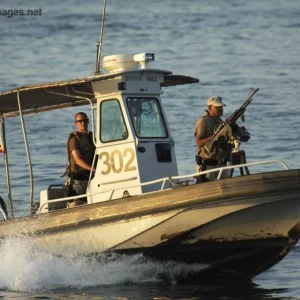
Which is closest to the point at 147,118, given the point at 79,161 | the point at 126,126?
the point at 126,126

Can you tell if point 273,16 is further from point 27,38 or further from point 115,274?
point 115,274

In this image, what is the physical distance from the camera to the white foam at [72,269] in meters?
15.3

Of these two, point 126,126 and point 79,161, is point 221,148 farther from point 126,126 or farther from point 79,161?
point 79,161

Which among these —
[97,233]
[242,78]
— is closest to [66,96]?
[97,233]

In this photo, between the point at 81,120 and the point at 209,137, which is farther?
the point at 81,120

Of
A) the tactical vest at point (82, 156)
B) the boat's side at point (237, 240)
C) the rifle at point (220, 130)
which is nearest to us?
the boat's side at point (237, 240)

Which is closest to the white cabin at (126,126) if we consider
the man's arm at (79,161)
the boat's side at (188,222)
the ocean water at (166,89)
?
the man's arm at (79,161)

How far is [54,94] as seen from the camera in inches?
627

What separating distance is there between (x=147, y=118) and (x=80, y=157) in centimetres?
92

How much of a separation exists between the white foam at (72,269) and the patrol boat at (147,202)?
0.12m

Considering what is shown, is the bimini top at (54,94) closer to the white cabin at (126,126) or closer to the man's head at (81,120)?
the white cabin at (126,126)

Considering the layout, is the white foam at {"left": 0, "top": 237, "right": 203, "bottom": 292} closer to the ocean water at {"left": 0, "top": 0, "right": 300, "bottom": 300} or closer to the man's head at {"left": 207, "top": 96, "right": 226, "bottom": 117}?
the ocean water at {"left": 0, "top": 0, "right": 300, "bottom": 300}

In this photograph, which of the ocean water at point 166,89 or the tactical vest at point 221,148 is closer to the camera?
the tactical vest at point 221,148

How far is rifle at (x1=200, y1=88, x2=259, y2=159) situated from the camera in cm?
1492
